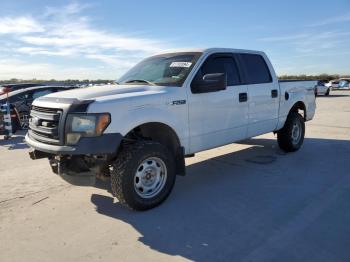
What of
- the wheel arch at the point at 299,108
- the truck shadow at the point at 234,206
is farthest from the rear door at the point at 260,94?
the wheel arch at the point at 299,108

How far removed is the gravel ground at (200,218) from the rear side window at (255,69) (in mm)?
1535

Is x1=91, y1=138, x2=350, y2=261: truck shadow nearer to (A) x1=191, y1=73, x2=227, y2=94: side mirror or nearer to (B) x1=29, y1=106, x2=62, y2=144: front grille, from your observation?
(B) x1=29, y1=106, x2=62, y2=144: front grille

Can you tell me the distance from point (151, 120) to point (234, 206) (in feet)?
4.89

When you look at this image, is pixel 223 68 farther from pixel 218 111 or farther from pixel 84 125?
pixel 84 125

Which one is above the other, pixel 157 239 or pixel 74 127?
pixel 74 127

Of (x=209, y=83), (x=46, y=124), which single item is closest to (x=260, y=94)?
(x=209, y=83)

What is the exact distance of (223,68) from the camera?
604 centimetres

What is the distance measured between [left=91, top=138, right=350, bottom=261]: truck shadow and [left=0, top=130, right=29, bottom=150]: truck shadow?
4976 millimetres

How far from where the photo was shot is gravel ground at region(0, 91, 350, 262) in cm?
357

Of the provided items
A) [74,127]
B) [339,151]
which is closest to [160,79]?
[74,127]

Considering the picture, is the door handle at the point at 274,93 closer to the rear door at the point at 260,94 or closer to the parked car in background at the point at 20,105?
the rear door at the point at 260,94

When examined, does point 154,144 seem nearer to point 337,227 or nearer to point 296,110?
point 337,227

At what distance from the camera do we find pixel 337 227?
399cm

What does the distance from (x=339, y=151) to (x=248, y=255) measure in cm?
528
